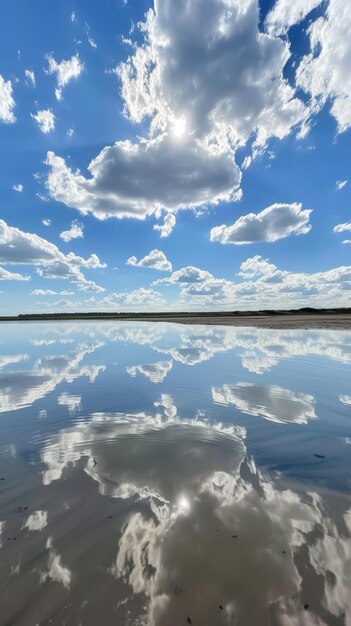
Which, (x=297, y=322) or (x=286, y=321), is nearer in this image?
(x=297, y=322)

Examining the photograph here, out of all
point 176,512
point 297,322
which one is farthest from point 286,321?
point 176,512

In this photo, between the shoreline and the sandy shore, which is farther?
the shoreline

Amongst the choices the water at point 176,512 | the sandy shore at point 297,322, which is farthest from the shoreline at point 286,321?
the water at point 176,512

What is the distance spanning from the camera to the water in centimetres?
253

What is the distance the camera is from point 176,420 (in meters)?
7.03

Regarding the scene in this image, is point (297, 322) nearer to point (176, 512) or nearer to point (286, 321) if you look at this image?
point (286, 321)

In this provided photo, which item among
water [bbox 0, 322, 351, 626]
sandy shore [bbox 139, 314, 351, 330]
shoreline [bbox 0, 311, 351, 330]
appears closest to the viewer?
water [bbox 0, 322, 351, 626]

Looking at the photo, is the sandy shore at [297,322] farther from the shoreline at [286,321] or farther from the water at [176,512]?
the water at [176,512]

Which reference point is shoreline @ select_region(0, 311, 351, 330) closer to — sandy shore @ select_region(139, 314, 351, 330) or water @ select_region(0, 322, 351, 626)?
sandy shore @ select_region(139, 314, 351, 330)

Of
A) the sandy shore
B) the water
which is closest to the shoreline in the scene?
the sandy shore

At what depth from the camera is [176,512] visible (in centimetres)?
365

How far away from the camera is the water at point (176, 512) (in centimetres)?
253

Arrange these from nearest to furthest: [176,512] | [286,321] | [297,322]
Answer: [176,512], [297,322], [286,321]

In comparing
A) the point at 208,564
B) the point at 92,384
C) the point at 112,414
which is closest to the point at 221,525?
the point at 208,564
